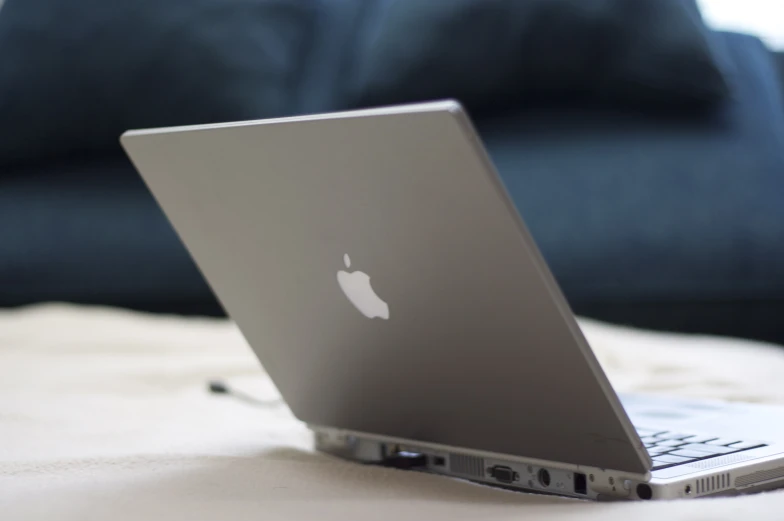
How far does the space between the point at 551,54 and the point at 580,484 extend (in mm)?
1428

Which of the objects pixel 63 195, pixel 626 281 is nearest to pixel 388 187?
pixel 626 281

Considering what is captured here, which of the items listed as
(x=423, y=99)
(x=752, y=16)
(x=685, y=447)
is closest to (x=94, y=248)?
(x=423, y=99)

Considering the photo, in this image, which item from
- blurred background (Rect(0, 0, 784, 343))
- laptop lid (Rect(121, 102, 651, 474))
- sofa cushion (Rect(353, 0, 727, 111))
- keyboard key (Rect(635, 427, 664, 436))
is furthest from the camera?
sofa cushion (Rect(353, 0, 727, 111))

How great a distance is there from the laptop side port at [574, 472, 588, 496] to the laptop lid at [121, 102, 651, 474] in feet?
0.05

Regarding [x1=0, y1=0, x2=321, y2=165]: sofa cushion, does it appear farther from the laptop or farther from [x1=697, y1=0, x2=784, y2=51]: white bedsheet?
the laptop

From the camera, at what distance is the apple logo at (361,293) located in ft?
2.09

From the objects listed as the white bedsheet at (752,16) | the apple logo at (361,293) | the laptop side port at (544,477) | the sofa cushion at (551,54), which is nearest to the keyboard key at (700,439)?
the laptop side port at (544,477)

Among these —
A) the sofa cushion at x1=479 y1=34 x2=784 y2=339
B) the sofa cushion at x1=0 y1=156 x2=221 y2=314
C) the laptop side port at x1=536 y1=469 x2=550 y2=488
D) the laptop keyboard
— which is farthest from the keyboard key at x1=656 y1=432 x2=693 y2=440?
the sofa cushion at x1=0 y1=156 x2=221 y2=314

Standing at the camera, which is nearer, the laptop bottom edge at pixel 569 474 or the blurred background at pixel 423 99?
the laptop bottom edge at pixel 569 474

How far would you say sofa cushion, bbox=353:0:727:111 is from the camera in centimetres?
192

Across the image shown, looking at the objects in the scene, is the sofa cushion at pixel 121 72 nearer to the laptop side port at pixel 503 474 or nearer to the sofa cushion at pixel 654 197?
the sofa cushion at pixel 654 197

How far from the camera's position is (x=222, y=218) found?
0.72 metres

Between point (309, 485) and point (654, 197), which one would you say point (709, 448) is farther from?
point (654, 197)

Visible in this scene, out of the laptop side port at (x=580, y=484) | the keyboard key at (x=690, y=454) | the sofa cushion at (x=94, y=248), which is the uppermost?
the sofa cushion at (x=94, y=248)
